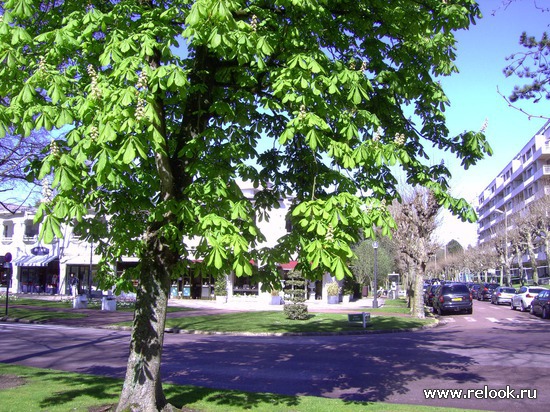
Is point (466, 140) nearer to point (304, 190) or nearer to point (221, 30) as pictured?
point (304, 190)

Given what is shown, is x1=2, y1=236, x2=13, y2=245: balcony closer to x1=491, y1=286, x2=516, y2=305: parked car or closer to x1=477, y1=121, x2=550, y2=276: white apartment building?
x1=491, y1=286, x2=516, y2=305: parked car

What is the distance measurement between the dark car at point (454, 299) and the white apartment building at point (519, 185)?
2336 cm

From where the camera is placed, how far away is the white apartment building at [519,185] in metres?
63.8

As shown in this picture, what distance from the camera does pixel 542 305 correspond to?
27547 millimetres

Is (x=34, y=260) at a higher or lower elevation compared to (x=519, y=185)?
lower

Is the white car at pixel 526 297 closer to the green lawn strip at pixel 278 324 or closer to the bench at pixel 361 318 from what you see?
the green lawn strip at pixel 278 324

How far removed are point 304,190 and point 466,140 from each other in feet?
8.26

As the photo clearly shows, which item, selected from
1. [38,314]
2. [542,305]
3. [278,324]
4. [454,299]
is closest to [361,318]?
[278,324]

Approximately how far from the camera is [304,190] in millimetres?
7352

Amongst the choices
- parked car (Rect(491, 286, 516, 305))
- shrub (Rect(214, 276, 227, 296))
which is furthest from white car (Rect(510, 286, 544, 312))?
shrub (Rect(214, 276, 227, 296))

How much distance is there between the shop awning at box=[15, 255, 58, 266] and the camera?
145 ft

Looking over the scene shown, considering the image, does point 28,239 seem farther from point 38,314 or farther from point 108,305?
point 38,314

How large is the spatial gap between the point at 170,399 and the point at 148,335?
1.84 meters

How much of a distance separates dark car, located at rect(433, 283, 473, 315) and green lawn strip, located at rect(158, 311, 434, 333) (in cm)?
563
